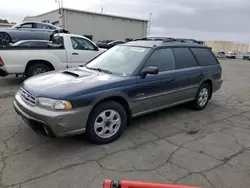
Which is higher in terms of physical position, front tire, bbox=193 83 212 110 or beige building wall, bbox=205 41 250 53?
beige building wall, bbox=205 41 250 53

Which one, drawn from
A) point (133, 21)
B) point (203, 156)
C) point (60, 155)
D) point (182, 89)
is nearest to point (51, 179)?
point (60, 155)

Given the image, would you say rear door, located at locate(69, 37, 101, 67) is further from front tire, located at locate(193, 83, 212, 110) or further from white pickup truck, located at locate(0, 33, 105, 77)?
front tire, located at locate(193, 83, 212, 110)

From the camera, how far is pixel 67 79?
350cm

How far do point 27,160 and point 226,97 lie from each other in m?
5.98

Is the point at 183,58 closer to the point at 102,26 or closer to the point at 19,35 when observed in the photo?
the point at 19,35

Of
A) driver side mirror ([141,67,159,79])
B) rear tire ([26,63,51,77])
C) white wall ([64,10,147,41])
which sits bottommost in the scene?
rear tire ([26,63,51,77])

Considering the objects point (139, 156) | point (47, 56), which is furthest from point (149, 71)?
point (47, 56)

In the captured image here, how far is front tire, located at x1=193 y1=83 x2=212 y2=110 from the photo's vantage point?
17.3 feet

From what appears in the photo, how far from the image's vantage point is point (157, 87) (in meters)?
4.11

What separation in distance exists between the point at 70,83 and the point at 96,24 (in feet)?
81.7

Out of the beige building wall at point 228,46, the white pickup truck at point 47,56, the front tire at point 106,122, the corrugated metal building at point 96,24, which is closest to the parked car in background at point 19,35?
the white pickup truck at point 47,56

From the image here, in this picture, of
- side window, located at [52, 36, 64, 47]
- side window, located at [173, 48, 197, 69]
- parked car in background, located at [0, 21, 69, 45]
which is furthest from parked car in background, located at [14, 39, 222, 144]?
parked car in background, located at [0, 21, 69, 45]

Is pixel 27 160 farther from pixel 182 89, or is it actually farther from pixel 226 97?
pixel 226 97

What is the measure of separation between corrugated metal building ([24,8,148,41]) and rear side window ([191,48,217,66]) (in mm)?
21491
